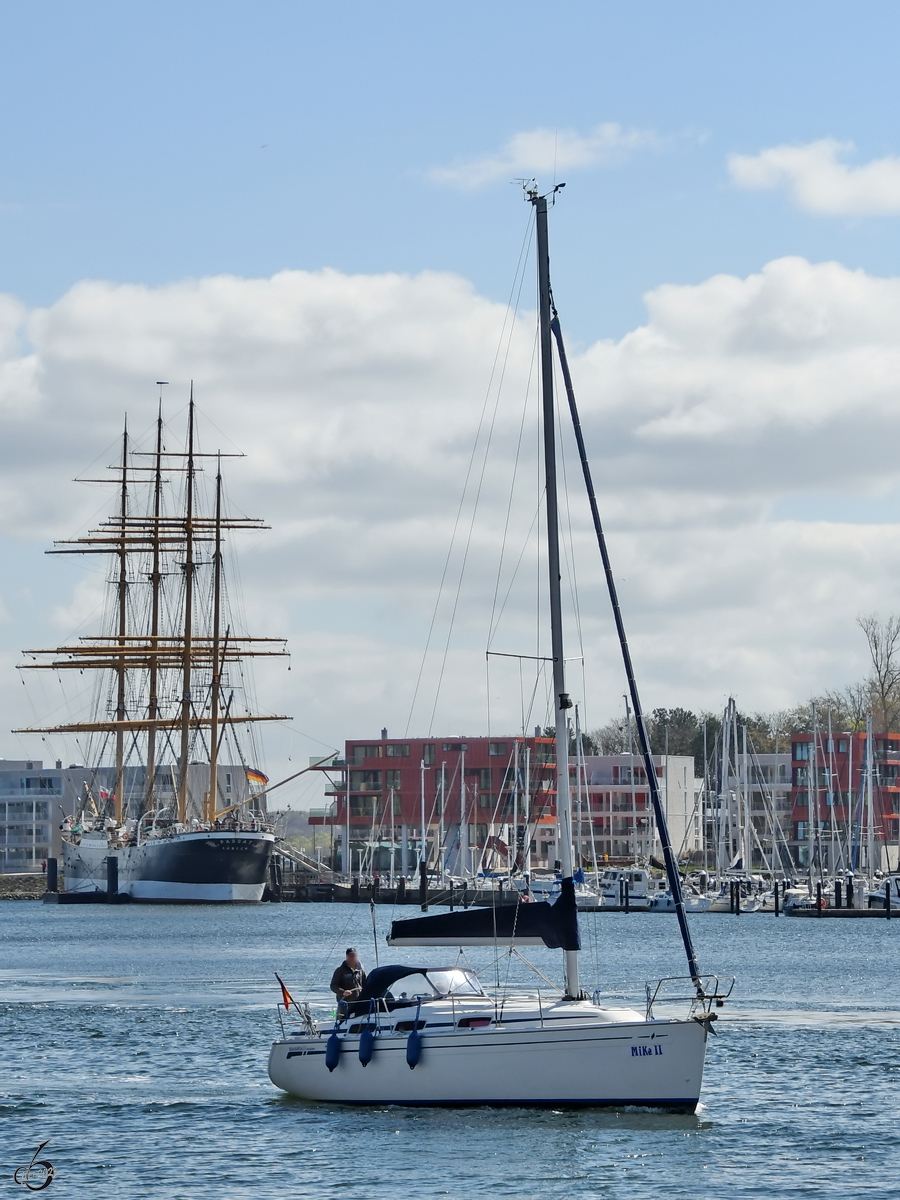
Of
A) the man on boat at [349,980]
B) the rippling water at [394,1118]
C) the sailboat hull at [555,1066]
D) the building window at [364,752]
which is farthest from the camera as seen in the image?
the building window at [364,752]

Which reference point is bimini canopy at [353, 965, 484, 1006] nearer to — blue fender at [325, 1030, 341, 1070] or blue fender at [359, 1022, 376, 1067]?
blue fender at [359, 1022, 376, 1067]

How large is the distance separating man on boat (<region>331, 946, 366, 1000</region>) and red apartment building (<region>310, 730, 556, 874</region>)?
128m

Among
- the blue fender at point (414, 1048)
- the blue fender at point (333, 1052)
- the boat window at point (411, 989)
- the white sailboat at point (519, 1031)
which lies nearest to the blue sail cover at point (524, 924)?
the white sailboat at point (519, 1031)

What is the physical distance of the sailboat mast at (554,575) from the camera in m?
30.4

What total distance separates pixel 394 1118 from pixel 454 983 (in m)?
2.43

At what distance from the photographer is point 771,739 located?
618 ft

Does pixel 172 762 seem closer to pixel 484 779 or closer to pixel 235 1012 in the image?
pixel 484 779

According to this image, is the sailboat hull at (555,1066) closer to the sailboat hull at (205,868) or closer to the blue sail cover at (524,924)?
the blue sail cover at (524,924)

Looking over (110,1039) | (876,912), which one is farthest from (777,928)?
(110,1039)

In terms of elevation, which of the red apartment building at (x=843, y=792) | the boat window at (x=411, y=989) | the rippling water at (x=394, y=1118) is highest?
the red apartment building at (x=843, y=792)

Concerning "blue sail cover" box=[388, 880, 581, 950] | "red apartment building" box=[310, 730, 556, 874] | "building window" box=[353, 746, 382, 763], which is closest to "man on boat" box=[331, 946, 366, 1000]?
"blue sail cover" box=[388, 880, 581, 950]

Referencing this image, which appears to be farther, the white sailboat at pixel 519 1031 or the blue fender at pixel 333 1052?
the blue fender at pixel 333 1052

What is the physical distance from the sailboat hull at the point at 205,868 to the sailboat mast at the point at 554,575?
117 m

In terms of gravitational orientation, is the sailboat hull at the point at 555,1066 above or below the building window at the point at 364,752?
below
